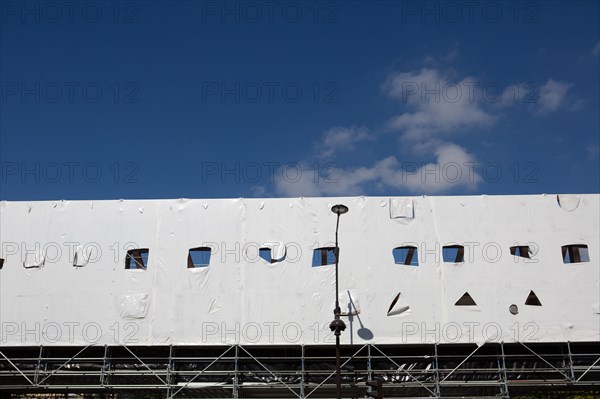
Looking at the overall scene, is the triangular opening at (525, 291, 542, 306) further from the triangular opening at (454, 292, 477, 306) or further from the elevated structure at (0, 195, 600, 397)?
the triangular opening at (454, 292, 477, 306)

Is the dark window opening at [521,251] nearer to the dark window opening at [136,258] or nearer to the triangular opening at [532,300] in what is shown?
the triangular opening at [532,300]

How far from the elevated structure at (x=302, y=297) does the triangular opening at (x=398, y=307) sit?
0.05 metres

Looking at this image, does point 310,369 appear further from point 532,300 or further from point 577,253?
point 577,253

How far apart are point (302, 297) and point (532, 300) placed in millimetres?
8394

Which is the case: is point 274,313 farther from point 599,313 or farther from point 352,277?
point 599,313

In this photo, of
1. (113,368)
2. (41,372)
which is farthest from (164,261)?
(41,372)

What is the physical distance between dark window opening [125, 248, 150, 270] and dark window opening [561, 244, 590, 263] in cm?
1574

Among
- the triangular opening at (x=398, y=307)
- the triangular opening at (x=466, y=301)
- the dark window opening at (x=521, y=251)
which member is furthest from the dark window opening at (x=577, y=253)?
the triangular opening at (x=398, y=307)

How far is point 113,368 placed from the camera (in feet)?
68.2

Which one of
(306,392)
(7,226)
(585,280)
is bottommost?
(306,392)

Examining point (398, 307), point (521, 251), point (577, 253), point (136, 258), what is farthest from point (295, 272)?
point (577, 253)

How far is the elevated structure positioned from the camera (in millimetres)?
20391

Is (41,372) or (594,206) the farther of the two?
(594,206)

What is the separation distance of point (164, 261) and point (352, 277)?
7095mm
